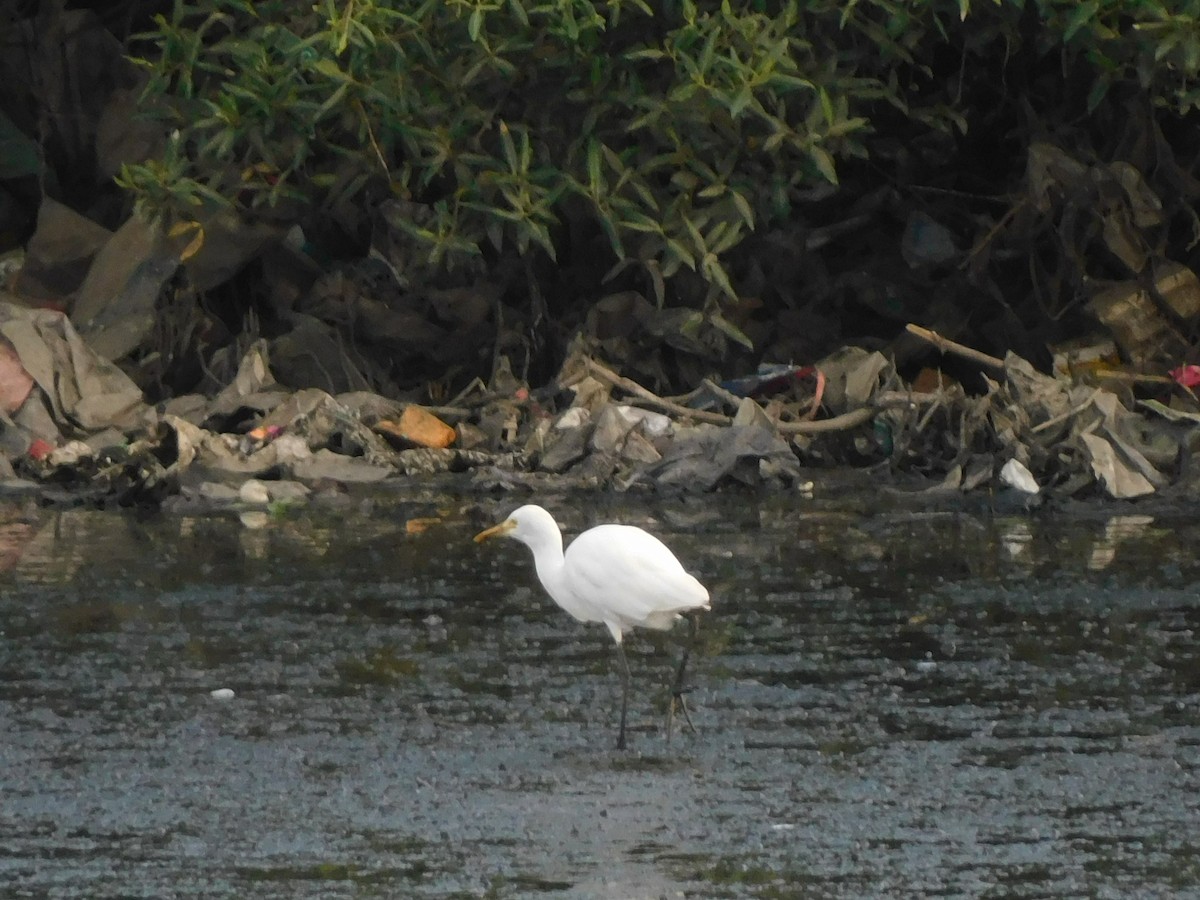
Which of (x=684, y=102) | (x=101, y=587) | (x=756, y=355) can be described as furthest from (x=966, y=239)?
(x=101, y=587)

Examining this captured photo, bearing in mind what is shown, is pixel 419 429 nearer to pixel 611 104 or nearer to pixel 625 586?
pixel 611 104

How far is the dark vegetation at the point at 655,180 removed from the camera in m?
13.0

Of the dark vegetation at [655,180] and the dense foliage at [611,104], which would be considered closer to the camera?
the dense foliage at [611,104]

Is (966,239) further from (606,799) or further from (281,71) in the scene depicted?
(606,799)

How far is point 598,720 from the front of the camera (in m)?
6.92

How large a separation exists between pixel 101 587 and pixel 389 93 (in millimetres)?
4582

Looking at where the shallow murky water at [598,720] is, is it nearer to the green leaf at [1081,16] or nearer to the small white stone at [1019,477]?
the small white stone at [1019,477]

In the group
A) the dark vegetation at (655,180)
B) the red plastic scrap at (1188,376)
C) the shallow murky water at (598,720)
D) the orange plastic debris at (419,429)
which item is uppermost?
the dark vegetation at (655,180)

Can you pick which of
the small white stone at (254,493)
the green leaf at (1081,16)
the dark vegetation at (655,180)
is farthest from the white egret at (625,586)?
the green leaf at (1081,16)

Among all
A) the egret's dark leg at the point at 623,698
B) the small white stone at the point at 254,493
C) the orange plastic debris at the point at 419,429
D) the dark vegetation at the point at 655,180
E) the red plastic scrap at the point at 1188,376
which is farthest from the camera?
the orange plastic debris at the point at 419,429

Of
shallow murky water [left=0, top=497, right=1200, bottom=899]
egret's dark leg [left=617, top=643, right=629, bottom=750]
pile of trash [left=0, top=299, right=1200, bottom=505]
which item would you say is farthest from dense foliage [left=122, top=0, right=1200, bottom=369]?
egret's dark leg [left=617, top=643, right=629, bottom=750]

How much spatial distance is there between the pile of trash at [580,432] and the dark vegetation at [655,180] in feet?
2.06

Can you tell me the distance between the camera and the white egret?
6.85 m

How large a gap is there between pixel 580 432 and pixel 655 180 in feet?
6.31
